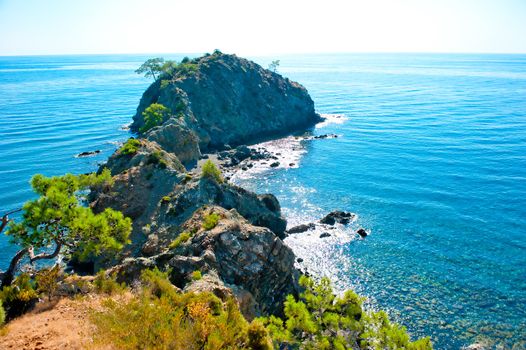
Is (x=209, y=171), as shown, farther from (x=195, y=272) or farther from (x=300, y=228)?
(x=300, y=228)

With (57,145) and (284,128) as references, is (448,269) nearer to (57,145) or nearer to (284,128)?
(284,128)

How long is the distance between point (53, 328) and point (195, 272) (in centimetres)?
1056

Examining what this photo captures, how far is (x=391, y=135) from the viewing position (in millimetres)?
128625

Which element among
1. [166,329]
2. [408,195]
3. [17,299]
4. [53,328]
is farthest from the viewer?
[408,195]

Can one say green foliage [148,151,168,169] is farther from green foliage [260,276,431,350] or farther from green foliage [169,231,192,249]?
green foliage [260,276,431,350]

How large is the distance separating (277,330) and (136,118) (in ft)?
Result: 447

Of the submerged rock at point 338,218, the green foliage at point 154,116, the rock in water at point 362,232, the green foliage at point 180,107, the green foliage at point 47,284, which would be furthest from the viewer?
the green foliage at point 180,107

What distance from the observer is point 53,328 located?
21.7 meters

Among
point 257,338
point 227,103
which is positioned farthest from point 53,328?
point 227,103

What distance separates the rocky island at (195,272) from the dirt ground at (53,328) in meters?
0.76

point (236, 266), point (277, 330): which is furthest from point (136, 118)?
point (277, 330)

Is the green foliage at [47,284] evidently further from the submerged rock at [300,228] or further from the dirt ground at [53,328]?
the submerged rock at [300,228]

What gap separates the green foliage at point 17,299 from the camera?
23.7m

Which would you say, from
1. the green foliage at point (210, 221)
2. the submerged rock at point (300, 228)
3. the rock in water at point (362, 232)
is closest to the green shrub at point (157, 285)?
the green foliage at point (210, 221)
